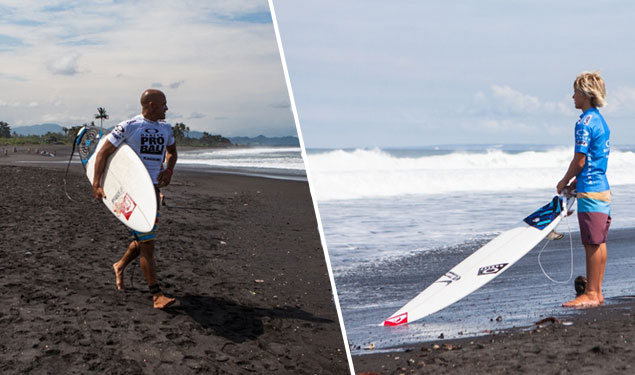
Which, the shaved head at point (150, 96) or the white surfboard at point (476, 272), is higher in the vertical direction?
the shaved head at point (150, 96)

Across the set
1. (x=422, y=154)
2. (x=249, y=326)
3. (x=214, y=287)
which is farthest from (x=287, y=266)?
(x=422, y=154)

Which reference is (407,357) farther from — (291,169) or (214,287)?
(291,169)

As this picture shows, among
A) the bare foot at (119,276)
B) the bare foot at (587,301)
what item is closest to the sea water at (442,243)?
the bare foot at (587,301)

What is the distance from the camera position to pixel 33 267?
4.39 m

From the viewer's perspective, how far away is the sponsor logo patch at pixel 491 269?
12.3 ft

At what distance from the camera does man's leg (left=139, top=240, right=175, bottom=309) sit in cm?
368

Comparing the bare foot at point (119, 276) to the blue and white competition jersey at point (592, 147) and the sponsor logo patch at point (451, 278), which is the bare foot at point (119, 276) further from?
the blue and white competition jersey at point (592, 147)

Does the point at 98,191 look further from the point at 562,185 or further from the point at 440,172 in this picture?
the point at 440,172

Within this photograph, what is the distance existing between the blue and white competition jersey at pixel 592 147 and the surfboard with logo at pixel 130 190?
277cm

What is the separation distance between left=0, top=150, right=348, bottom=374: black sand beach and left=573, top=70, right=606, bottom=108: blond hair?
2.27m

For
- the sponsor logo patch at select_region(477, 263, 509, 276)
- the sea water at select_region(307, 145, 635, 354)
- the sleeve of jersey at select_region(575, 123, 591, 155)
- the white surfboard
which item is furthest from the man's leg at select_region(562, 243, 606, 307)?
the sleeve of jersey at select_region(575, 123, 591, 155)

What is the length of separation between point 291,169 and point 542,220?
48.5ft

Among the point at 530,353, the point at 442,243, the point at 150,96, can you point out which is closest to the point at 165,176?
the point at 150,96

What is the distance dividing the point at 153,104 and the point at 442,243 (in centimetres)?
417
